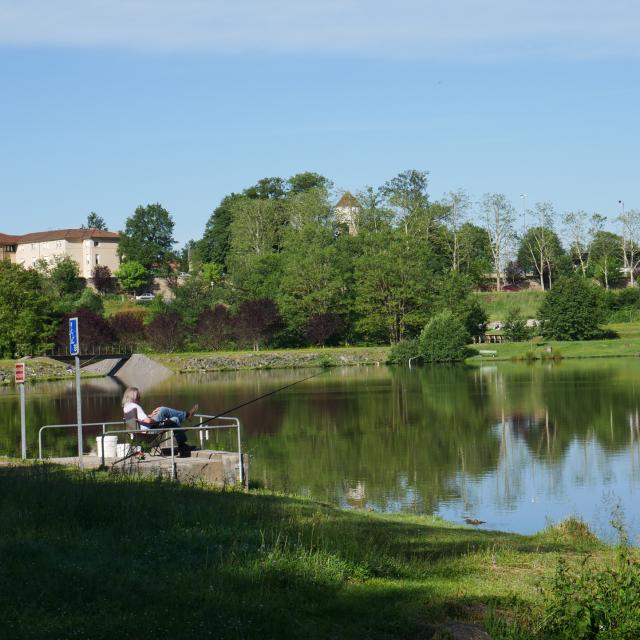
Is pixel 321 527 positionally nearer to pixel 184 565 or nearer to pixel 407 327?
pixel 184 565

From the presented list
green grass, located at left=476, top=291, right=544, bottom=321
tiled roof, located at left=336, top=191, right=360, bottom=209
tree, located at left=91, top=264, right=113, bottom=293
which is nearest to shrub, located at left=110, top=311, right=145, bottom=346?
green grass, located at left=476, top=291, right=544, bottom=321

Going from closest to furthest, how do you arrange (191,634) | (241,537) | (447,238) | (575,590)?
1. (191,634)
2. (575,590)
3. (241,537)
4. (447,238)

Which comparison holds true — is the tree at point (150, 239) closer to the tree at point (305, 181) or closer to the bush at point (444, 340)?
the tree at point (305, 181)

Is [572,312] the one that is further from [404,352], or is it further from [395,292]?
[395,292]

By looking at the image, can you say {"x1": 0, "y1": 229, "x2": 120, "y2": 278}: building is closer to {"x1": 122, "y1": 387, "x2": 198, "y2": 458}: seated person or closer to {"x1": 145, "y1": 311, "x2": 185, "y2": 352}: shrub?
{"x1": 145, "y1": 311, "x2": 185, "y2": 352}: shrub

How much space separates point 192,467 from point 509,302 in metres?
69.8

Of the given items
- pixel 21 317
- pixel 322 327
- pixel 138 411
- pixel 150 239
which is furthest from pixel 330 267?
pixel 138 411

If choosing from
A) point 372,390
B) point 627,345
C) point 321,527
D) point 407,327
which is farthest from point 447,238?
point 321,527

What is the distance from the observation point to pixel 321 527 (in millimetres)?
10156

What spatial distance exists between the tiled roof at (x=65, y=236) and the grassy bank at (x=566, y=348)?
63349mm

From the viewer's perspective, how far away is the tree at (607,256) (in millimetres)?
92125

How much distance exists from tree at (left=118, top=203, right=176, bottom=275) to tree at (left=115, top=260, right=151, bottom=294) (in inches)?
133

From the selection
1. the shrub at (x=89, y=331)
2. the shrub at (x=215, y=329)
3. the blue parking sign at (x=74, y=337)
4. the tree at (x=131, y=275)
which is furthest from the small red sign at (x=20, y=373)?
the tree at (x=131, y=275)

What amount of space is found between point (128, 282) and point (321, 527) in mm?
96179
